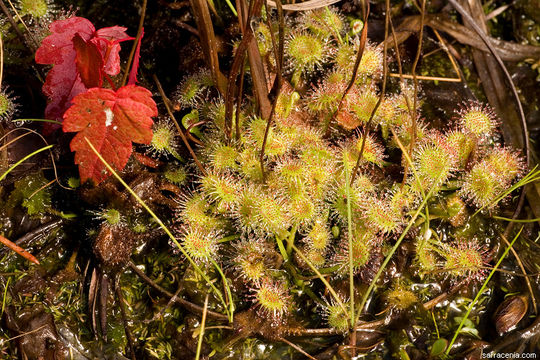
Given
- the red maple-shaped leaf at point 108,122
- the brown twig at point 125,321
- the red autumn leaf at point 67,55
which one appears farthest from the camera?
the brown twig at point 125,321

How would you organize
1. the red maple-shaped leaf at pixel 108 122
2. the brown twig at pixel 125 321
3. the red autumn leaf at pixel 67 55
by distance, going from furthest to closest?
the brown twig at pixel 125 321 → the red autumn leaf at pixel 67 55 → the red maple-shaped leaf at pixel 108 122

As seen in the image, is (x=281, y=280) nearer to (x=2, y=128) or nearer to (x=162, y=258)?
(x=162, y=258)

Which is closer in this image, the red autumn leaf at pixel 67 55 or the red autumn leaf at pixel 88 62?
the red autumn leaf at pixel 88 62

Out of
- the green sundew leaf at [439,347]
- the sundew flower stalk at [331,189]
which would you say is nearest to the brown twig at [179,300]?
the sundew flower stalk at [331,189]

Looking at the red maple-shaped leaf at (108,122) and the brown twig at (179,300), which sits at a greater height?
the red maple-shaped leaf at (108,122)

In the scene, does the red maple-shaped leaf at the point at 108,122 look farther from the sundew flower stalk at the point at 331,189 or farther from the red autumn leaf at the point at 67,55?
the sundew flower stalk at the point at 331,189

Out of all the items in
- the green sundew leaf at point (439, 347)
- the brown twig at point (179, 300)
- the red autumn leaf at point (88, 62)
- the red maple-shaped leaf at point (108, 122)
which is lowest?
the green sundew leaf at point (439, 347)

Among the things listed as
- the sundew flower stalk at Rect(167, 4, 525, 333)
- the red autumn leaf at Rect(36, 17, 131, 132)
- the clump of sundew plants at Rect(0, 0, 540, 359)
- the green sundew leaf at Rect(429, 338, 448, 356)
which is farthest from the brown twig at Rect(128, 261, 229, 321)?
the green sundew leaf at Rect(429, 338, 448, 356)
